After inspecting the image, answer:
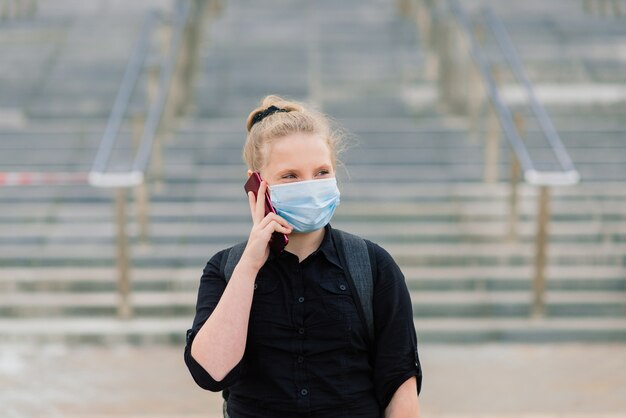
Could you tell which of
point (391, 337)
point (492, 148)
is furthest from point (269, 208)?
point (492, 148)

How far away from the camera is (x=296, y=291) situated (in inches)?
98.7

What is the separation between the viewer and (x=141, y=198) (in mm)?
8125

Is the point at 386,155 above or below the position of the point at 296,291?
below

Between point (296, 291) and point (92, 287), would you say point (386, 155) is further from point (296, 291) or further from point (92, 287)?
point (296, 291)

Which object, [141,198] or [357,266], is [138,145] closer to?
[141,198]

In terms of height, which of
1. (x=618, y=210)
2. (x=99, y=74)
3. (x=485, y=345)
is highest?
(x=99, y=74)

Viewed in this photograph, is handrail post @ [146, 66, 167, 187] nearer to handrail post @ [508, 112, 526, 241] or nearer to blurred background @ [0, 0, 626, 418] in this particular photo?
blurred background @ [0, 0, 626, 418]

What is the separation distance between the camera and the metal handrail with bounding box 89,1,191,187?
24.1 feet

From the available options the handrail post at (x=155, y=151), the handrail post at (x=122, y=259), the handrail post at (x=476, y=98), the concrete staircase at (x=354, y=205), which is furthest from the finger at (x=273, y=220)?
the handrail post at (x=476, y=98)

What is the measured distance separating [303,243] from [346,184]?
640cm

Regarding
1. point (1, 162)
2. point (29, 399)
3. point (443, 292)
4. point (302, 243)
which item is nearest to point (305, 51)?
point (1, 162)

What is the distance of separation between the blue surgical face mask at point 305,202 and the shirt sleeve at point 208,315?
9.3 inches

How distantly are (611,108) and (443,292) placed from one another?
3653 millimetres

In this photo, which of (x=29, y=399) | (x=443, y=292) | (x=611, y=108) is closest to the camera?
(x=29, y=399)
